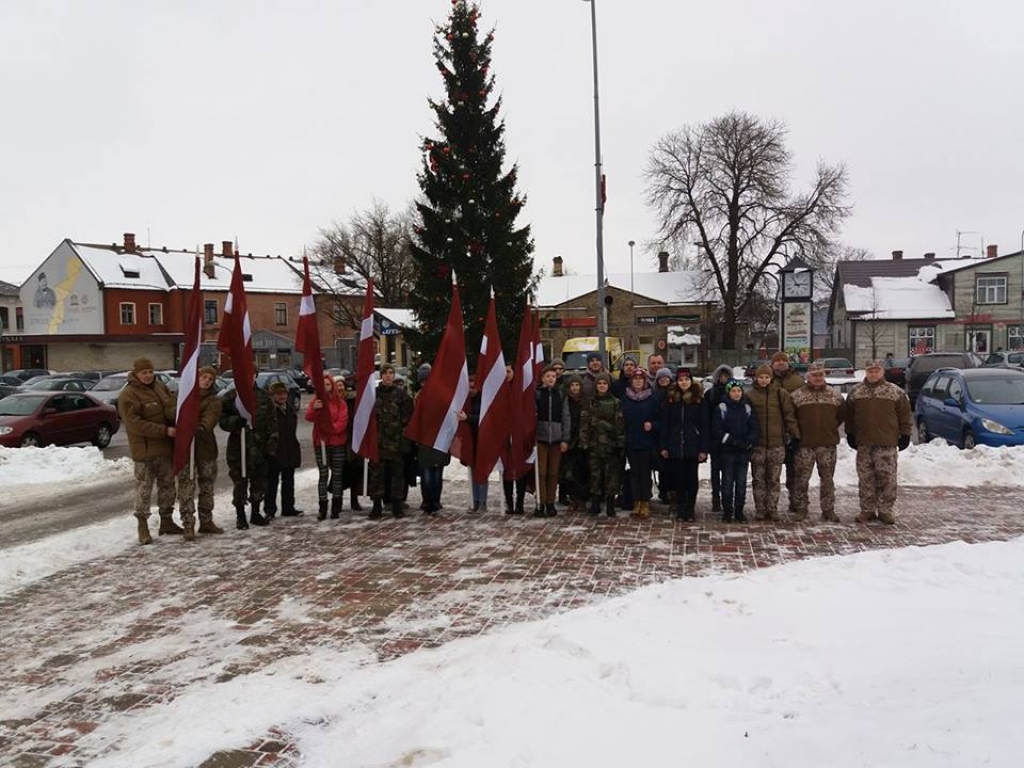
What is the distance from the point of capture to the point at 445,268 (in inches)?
890

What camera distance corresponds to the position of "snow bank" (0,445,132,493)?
14.8m

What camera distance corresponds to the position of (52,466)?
15609 millimetres

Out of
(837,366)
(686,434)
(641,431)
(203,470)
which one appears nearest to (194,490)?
(203,470)

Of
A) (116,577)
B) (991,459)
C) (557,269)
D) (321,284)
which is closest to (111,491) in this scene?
(116,577)

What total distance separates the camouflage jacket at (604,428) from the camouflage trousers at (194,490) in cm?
438

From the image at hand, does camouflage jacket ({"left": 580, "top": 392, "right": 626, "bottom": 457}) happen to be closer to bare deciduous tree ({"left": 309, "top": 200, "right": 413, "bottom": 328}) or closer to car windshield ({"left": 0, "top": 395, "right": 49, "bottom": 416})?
car windshield ({"left": 0, "top": 395, "right": 49, "bottom": 416})

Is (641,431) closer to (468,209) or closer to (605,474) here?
(605,474)

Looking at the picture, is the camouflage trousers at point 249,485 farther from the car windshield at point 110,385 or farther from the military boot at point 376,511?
the car windshield at point 110,385

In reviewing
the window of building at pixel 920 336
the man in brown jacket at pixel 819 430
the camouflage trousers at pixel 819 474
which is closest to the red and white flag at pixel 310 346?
the man in brown jacket at pixel 819 430

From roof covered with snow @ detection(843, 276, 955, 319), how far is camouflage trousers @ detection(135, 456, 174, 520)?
53.1m

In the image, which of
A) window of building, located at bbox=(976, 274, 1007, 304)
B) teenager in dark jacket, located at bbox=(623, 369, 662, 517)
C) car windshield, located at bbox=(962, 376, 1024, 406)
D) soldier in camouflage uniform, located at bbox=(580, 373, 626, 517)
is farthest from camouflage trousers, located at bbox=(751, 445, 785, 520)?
window of building, located at bbox=(976, 274, 1007, 304)

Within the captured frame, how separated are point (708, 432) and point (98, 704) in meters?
6.79

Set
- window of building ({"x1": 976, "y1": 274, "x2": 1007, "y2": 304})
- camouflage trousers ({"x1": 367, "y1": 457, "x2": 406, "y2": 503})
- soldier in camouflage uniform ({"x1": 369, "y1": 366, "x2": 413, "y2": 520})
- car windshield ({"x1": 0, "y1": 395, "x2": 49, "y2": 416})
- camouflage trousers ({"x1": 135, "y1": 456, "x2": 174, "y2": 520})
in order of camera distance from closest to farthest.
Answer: camouflage trousers ({"x1": 135, "y1": 456, "x2": 174, "y2": 520})
soldier in camouflage uniform ({"x1": 369, "y1": 366, "x2": 413, "y2": 520})
camouflage trousers ({"x1": 367, "y1": 457, "x2": 406, "y2": 503})
car windshield ({"x1": 0, "y1": 395, "x2": 49, "y2": 416})
window of building ({"x1": 976, "y1": 274, "x2": 1007, "y2": 304})

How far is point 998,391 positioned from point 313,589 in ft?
44.5
